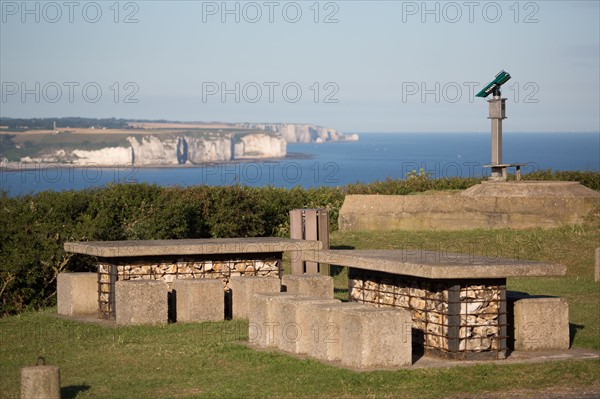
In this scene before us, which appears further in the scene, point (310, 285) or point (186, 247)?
point (186, 247)

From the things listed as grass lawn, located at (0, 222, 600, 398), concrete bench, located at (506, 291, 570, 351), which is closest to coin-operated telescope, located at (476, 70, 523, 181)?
grass lawn, located at (0, 222, 600, 398)

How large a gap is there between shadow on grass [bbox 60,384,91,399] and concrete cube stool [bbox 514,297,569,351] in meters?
5.26

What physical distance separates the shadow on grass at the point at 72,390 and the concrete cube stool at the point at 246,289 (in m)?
4.66

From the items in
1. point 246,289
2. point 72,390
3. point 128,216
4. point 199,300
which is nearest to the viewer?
point 72,390

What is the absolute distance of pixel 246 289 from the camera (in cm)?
1513

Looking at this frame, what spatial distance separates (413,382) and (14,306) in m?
10.1

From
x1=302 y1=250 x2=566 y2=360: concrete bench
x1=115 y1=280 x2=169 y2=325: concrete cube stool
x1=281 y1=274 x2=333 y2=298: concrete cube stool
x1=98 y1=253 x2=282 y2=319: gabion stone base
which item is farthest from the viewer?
x1=98 y1=253 x2=282 y2=319: gabion stone base

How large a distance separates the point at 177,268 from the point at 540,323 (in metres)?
6.00

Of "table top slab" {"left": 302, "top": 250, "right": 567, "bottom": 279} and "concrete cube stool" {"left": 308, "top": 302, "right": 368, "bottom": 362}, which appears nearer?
"table top slab" {"left": 302, "top": 250, "right": 567, "bottom": 279}

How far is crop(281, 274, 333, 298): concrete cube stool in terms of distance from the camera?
49.5 feet

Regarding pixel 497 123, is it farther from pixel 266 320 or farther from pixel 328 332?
pixel 328 332

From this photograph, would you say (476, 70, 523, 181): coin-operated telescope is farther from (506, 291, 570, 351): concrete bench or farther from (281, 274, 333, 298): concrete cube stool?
(506, 291, 570, 351): concrete bench

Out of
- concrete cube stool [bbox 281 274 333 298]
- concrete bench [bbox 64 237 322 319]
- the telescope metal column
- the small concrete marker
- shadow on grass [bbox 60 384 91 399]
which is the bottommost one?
shadow on grass [bbox 60 384 91 399]

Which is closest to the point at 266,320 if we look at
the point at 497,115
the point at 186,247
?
the point at 186,247
